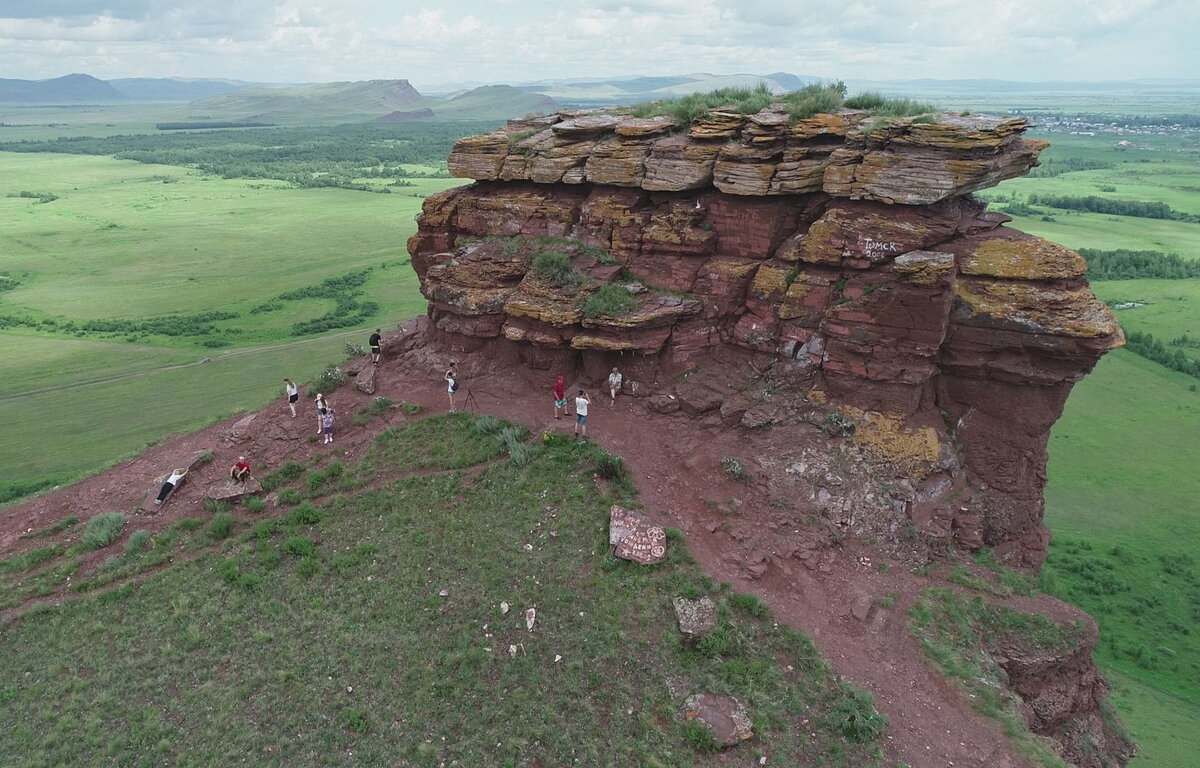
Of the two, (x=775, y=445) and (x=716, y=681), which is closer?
(x=716, y=681)

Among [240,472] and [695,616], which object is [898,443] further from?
[240,472]

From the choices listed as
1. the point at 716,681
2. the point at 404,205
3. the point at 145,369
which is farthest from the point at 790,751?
the point at 404,205

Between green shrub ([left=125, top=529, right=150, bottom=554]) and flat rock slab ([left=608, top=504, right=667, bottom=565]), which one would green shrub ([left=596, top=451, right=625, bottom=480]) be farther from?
green shrub ([left=125, top=529, right=150, bottom=554])

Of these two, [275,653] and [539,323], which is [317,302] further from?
[275,653]

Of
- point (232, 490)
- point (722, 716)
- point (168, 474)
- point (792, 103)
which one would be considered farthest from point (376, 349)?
point (722, 716)

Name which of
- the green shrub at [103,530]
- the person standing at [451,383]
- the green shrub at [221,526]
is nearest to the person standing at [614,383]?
the person standing at [451,383]

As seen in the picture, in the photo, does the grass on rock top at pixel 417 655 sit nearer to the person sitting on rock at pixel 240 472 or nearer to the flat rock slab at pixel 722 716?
the flat rock slab at pixel 722 716
